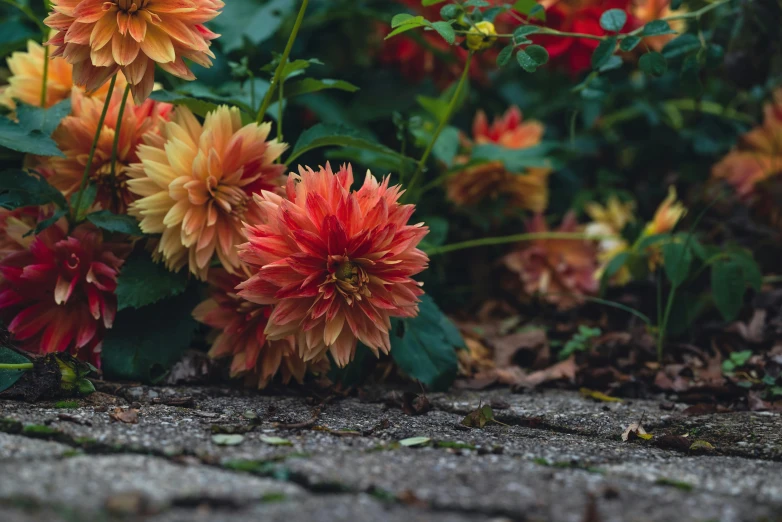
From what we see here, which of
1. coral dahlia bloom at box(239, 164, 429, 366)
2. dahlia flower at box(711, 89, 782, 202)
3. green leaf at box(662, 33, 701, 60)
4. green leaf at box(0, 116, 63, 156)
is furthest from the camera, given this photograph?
dahlia flower at box(711, 89, 782, 202)

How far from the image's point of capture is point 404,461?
990 mm

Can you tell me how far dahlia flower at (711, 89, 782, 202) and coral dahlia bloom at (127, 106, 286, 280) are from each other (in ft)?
5.07

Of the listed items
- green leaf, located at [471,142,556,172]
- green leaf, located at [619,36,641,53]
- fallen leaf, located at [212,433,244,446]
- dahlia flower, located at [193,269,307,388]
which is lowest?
fallen leaf, located at [212,433,244,446]

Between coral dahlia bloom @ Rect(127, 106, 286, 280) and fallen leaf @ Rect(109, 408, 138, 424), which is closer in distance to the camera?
fallen leaf @ Rect(109, 408, 138, 424)

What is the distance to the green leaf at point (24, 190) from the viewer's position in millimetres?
1368

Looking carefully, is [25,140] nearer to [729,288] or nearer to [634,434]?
[634,434]

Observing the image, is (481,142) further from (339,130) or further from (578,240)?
(339,130)

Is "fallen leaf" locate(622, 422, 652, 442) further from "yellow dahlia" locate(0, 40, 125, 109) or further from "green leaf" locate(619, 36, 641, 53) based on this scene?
"yellow dahlia" locate(0, 40, 125, 109)

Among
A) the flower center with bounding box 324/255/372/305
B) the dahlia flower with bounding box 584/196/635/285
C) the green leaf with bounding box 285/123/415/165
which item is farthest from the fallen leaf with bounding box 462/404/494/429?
the dahlia flower with bounding box 584/196/635/285

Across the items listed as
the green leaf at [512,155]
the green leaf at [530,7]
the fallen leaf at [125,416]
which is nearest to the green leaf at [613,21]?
the green leaf at [530,7]

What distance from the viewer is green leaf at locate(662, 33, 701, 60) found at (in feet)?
5.49

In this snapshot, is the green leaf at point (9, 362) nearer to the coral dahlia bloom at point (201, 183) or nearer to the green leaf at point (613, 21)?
the coral dahlia bloom at point (201, 183)

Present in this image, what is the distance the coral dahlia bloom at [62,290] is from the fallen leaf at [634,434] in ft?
2.97

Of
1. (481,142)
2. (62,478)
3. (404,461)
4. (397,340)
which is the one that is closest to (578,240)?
(481,142)
